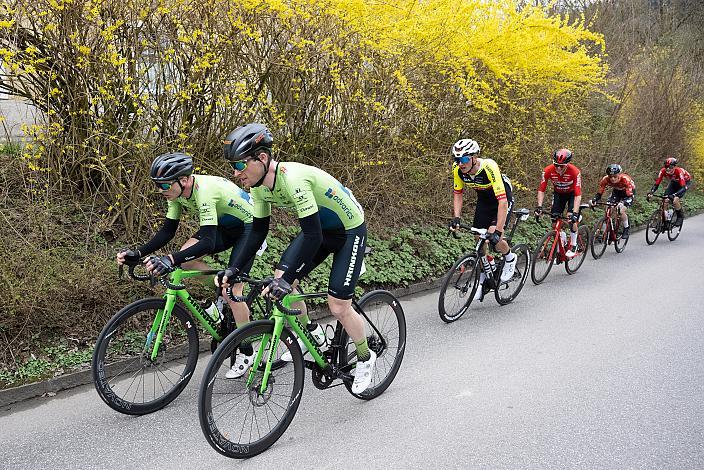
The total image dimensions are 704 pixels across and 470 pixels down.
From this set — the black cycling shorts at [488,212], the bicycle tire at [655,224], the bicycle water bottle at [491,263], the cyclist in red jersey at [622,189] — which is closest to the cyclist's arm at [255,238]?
the bicycle water bottle at [491,263]

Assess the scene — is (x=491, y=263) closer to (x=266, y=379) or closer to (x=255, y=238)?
(x=255, y=238)

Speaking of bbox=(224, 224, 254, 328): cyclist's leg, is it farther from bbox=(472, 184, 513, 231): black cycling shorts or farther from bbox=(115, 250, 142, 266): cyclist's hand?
bbox=(472, 184, 513, 231): black cycling shorts

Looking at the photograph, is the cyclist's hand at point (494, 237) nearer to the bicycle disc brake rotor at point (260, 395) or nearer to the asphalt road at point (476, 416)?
the asphalt road at point (476, 416)

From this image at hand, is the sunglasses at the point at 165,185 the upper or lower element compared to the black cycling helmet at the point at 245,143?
lower

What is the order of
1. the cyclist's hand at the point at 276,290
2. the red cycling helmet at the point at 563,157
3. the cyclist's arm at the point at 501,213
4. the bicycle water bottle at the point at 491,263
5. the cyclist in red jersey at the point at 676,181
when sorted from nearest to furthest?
the cyclist's hand at the point at 276,290
the cyclist's arm at the point at 501,213
the bicycle water bottle at the point at 491,263
the red cycling helmet at the point at 563,157
the cyclist in red jersey at the point at 676,181

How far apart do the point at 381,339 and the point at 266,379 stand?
1.18m

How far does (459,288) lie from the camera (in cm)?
667

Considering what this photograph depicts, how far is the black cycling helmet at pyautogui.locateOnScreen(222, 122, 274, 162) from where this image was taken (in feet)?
11.3

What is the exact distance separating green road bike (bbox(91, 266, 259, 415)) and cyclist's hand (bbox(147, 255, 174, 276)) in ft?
0.58

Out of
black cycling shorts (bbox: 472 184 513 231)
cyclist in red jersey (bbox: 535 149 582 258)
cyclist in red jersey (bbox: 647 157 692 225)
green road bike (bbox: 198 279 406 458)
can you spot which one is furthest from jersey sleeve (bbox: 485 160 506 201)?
cyclist in red jersey (bbox: 647 157 692 225)

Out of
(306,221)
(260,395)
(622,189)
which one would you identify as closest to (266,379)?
(260,395)

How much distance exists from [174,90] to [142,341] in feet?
10.9

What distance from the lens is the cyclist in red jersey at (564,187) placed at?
8.48 meters

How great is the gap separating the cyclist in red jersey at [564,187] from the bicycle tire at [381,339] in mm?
4578
